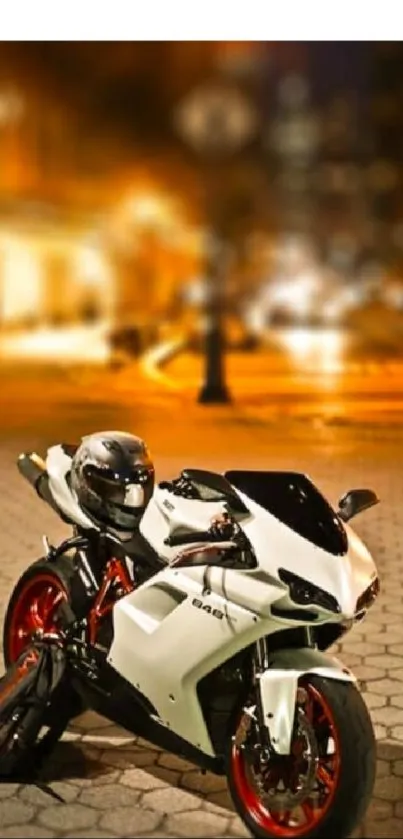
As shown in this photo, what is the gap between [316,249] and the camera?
38438 mm

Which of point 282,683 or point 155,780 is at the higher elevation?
point 282,683

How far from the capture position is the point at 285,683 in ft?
11.1

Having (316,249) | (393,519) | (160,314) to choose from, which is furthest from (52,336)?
(393,519)

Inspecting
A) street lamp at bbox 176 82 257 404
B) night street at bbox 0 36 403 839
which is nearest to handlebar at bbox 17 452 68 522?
night street at bbox 0 36 403 839

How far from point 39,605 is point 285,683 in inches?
57.5

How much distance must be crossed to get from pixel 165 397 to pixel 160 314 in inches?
565

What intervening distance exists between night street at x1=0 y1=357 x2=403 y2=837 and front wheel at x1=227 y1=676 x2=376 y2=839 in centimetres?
20

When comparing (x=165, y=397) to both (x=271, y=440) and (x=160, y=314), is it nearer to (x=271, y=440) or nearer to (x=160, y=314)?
(x=271, y=440)

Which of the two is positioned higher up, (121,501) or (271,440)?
(121,501)

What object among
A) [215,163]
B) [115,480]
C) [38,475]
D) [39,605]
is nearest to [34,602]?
[39,605]

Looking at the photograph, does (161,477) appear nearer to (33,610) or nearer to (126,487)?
(33,610)

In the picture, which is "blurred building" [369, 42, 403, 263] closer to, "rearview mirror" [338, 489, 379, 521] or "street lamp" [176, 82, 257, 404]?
"street lamp" [176, 82, 257, 404]

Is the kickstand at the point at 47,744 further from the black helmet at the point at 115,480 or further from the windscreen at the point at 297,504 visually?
the windscreen at the point at 297,504

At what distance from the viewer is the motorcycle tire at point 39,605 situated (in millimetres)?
4102
